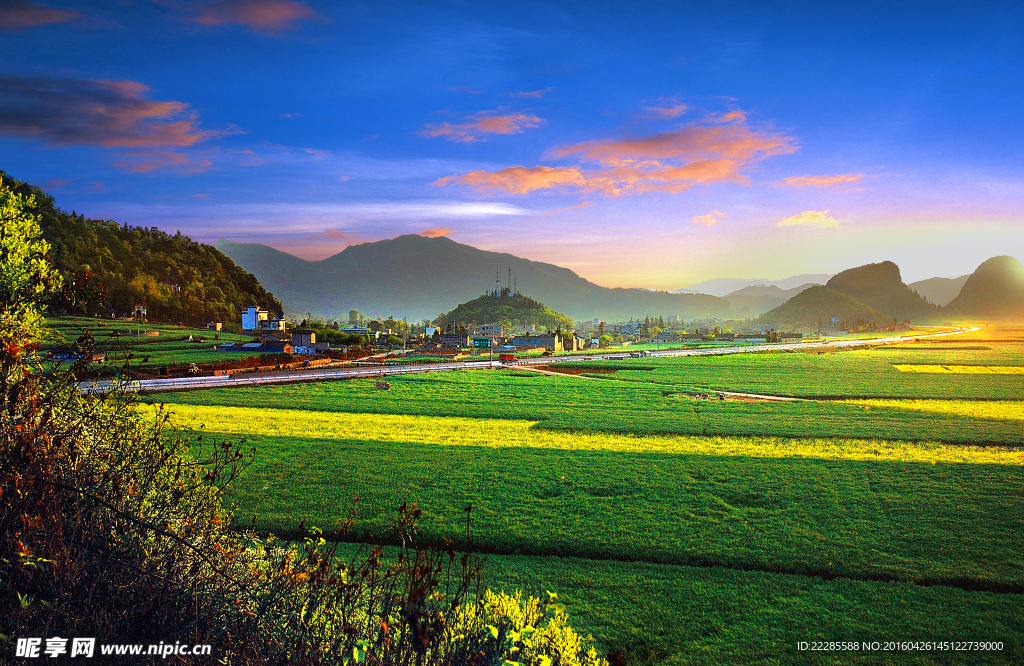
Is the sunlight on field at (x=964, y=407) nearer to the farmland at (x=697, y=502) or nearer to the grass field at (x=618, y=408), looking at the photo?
the farmland at (x=697, y=502)

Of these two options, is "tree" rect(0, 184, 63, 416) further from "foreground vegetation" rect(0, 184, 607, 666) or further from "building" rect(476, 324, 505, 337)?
Result: "building" rect(476, 324, 505, 337)

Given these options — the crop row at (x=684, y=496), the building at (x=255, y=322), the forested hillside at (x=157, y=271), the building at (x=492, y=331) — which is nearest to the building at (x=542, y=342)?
the building at (x=492, y=331)

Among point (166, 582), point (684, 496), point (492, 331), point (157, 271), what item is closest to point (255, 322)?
point (157, 271)

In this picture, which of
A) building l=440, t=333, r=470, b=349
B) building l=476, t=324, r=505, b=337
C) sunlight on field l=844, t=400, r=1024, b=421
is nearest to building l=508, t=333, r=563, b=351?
building l=440, t=333, r=470, b=349

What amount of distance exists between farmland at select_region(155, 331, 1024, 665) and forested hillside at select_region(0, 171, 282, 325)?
44417 mm

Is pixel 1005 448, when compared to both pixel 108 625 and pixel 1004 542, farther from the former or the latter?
pixel 108 625

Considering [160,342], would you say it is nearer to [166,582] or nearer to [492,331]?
[166,582]

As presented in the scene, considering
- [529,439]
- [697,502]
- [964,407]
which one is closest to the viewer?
[697,502]

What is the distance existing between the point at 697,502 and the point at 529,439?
1052 centimetres

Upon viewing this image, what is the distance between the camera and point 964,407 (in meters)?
36.2

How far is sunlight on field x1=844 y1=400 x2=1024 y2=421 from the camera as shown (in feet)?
109

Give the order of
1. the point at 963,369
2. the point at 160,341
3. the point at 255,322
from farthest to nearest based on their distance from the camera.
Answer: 1. the point at 255,322
2. the point at 963,369
3. the point at 160,341

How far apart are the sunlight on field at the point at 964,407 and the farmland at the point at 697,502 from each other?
50cm

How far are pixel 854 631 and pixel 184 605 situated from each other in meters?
9.74
